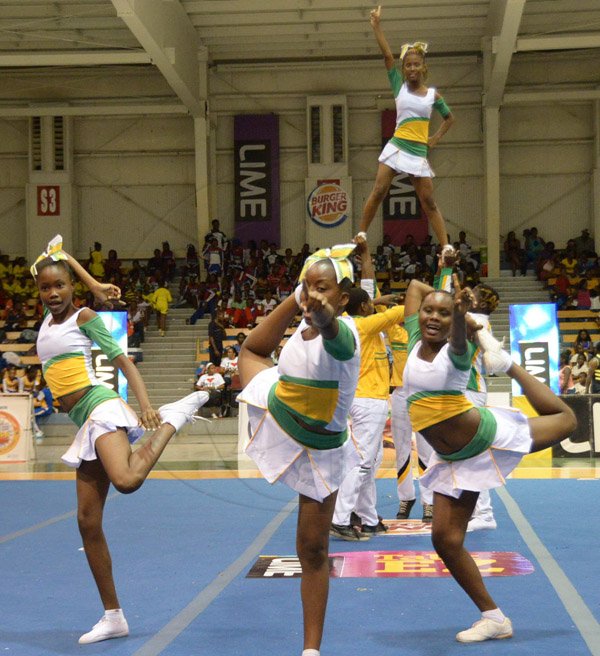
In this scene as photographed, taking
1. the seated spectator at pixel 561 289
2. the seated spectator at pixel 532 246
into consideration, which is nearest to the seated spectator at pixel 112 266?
the seated spectator at pixel 532 246

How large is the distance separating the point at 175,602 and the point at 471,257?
18.8 meters

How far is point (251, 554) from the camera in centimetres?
639

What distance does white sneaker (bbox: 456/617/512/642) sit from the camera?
432 centimetres

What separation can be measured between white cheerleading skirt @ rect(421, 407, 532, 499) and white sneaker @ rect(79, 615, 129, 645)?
60.9 inches

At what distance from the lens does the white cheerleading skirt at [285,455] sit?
3.84 meters

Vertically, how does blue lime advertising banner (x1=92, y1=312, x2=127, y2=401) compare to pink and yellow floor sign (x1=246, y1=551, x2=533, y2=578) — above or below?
above

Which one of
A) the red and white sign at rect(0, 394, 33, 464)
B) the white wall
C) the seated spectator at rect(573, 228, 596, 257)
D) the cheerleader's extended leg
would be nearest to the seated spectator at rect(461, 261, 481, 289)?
the white wall

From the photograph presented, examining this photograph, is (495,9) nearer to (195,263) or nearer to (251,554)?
(195,263)

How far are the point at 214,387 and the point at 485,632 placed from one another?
38.6ft

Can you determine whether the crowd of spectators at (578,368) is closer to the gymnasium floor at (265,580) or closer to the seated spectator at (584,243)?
the gymnasium floor at (265,580)

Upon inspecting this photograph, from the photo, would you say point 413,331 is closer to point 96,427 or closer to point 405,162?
point 96,427

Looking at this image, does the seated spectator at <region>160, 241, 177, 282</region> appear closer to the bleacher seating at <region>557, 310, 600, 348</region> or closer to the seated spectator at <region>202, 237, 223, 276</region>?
the seated spectator at <region>202, 237, 223, 276</region>

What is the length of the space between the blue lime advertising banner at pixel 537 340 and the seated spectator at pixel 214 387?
489 cm

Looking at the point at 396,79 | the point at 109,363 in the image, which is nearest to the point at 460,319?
the point at 396,79
